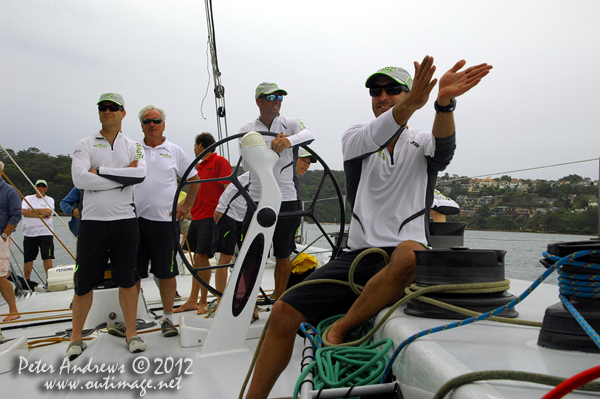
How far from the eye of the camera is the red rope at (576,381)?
43cm

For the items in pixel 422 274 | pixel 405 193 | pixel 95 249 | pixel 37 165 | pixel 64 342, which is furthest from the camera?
pixel 37 165

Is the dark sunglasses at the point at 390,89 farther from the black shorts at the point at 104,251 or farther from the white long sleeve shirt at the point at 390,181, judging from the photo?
the black shorts at the point at 104,251

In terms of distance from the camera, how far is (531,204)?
2619 millimetres

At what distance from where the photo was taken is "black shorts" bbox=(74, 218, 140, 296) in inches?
88.7

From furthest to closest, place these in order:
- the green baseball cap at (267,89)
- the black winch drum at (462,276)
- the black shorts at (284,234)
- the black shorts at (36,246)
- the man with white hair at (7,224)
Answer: the black shorts at (36,246), the man with white hair at (7,224), the green baseball cap at (267,89), the black shorts at (284,234), the black winch drum at (462,276)

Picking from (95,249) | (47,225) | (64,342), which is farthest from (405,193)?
(47,225)

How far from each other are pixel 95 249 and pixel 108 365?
598mm

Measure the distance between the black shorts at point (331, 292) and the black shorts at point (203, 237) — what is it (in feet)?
6.52

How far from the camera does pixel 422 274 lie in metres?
1.05

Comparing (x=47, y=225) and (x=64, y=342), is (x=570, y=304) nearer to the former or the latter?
(x=64, y=342)

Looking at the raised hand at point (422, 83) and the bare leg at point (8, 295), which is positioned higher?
the raised hand at point (422, 83)

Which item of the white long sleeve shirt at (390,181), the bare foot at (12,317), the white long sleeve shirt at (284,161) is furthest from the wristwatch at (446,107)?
the bare foot at (12,317)

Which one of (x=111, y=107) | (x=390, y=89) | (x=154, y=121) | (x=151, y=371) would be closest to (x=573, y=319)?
(x=390, y=89)

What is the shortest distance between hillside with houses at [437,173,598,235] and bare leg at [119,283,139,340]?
2155 millimetres
